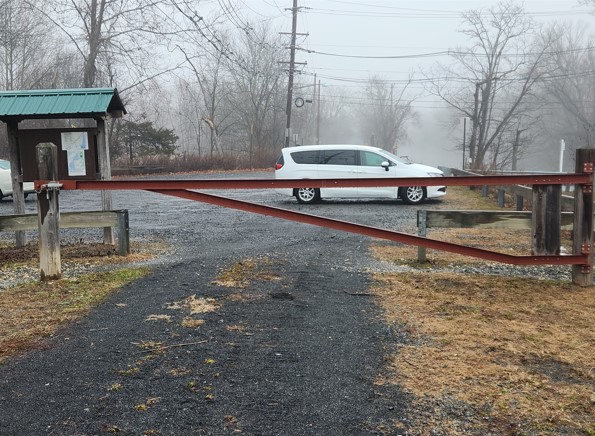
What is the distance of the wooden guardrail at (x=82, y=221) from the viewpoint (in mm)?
7855

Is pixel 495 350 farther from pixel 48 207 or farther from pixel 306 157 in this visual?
pixel 306 157

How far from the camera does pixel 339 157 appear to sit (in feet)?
56.9

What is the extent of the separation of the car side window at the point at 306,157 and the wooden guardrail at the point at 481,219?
9971 mm

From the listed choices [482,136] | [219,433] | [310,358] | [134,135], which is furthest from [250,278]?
[482,136]

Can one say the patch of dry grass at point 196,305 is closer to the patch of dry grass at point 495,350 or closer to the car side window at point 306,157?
the patch of dry grass at point 495,350

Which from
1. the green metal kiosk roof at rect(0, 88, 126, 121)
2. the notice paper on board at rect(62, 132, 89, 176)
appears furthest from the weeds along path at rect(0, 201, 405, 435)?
the green metal kiosk roof at rect(0, 88, 126, 121)

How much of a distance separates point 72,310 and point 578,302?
4849 mm

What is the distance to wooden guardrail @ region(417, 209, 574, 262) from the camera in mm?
7035

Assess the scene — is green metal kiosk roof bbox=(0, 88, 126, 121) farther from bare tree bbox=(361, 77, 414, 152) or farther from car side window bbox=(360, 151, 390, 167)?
bare tree bbox=(361, 77, 414, 152)

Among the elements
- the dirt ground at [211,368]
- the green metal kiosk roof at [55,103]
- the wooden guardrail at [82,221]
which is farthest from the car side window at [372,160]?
the dirt ground at [211,368]

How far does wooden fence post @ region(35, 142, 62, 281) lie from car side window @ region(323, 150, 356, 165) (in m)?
11.6

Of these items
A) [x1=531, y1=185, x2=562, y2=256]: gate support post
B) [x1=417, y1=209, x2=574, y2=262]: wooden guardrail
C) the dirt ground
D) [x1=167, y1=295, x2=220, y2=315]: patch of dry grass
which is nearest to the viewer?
the dirt ground

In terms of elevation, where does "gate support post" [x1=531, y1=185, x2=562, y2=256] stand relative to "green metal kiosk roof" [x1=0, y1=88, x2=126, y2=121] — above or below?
below

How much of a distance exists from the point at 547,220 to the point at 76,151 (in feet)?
21.2
